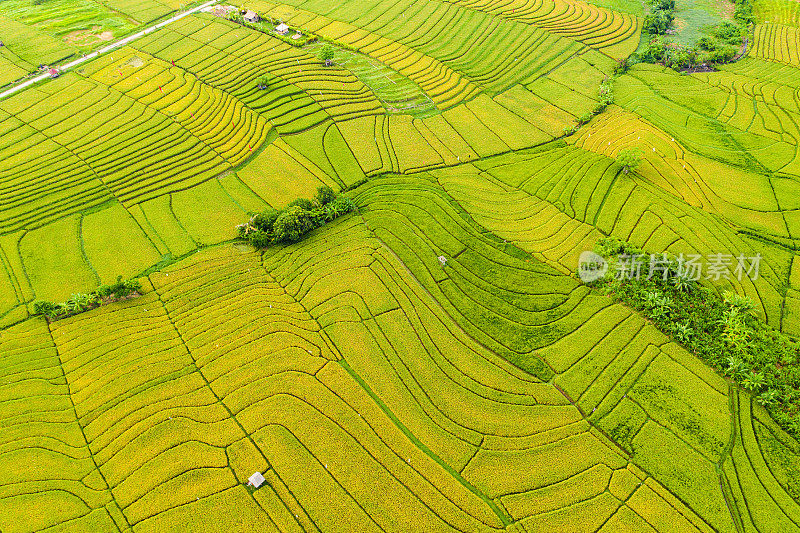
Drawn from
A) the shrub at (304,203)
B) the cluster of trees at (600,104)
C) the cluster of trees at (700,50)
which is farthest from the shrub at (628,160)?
the shrub at (304,203)

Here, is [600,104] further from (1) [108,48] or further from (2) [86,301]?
(1) [108,48]

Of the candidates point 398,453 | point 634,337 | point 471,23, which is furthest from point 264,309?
point 471,23

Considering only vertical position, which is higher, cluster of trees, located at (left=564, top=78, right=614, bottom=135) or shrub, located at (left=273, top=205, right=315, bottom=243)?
cluster of trees, located at (left=564, top=78, right=614, bottom=135)

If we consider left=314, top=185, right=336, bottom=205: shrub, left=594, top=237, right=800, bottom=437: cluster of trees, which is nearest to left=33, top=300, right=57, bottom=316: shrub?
left=314, top=185, right=336, bottom=205: shrub

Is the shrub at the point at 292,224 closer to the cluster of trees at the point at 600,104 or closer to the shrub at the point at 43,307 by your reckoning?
the shrub at the point at 43,307

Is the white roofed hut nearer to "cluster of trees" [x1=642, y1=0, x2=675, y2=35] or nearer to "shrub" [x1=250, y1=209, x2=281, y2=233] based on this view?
"shrub" [x1=250, y1=209, x2=281, y2=233]

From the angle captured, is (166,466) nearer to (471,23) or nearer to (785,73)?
(471,23)

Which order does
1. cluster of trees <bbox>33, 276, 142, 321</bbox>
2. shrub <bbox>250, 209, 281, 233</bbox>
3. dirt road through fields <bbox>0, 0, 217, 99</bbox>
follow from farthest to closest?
1. dirt road through fields <bbox>0, 0, 217, 99</bbox>
2. shrub <bbox>250, 209, 281, 233</bbox>
3. cluster of trees <bbox>33, 276, 142, 321</bbox>

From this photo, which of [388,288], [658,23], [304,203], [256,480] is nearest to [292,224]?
[304,203]
